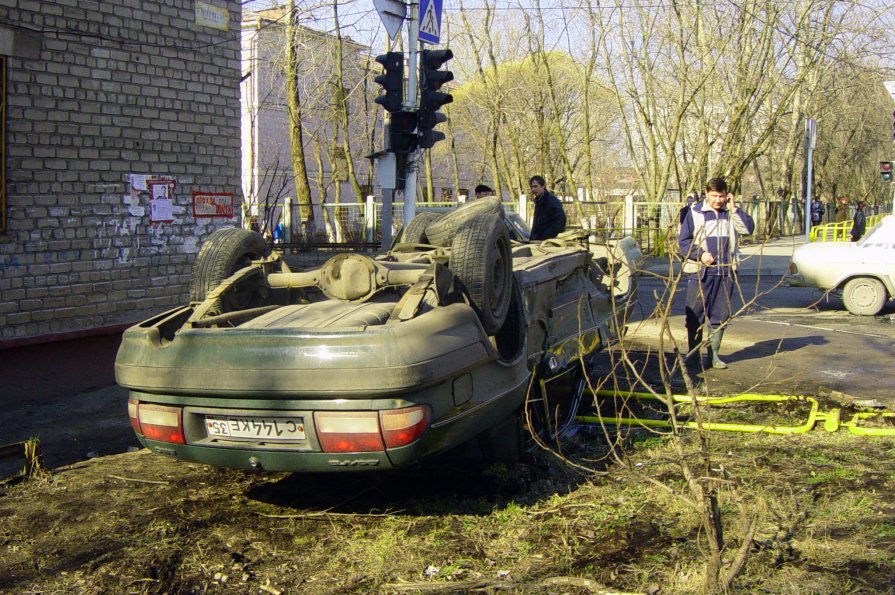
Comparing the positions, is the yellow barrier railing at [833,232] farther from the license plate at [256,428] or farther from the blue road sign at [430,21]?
the license plate at [256,428]

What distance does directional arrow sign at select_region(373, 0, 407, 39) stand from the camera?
9812 mm

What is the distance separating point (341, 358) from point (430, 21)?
760 cm

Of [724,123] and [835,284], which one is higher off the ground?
[724,123]

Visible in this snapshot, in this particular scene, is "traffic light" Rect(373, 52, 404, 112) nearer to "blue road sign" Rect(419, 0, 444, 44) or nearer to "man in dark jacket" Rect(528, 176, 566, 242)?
"blue road sign" Rect(419, 0, 444, 44)

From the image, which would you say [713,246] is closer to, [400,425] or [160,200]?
[400,425]

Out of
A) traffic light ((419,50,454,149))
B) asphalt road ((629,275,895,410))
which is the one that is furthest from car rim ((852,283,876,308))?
traffic light ((419,50,454,149))

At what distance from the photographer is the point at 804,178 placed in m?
43.6

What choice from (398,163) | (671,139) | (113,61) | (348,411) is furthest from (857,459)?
(671,139)

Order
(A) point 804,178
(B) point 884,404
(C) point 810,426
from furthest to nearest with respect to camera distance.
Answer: (A) point 804,178 → (B) point 884,404 → (C) point 810,426

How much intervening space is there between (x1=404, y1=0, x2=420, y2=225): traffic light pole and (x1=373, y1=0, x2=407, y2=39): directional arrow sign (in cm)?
11

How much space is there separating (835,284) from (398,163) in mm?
6728

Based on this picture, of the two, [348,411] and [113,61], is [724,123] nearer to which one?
[113,61]

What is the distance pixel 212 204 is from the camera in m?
9.88

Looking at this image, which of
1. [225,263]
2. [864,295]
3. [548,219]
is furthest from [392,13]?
[864,295]
